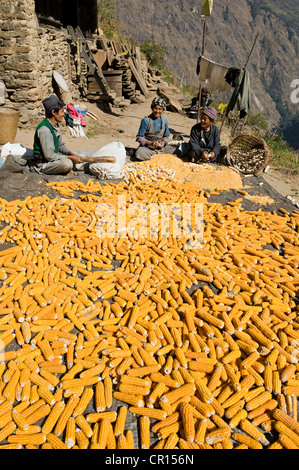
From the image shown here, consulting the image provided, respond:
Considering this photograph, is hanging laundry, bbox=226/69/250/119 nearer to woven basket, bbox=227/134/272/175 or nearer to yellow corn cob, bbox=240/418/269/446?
woven basket, bbox=227/134/272/175

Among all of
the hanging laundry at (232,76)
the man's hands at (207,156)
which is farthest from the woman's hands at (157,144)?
the hanging laundry at (232,76)

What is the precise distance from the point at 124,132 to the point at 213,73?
3.78 m

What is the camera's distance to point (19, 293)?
119 inches

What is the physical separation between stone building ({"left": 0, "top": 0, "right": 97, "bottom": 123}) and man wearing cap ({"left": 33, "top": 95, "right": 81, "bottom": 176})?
3955 mm

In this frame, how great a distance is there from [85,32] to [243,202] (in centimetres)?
1404

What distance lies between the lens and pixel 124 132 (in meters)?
11.2

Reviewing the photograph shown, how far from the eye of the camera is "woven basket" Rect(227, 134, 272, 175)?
659 centimetres

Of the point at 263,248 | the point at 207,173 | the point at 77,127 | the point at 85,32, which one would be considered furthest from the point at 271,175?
the point at 85,32

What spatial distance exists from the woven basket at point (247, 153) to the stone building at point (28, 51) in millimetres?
6080

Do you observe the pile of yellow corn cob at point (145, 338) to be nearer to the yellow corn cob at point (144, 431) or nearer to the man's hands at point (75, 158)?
the yellow corn cob at point (144, 431)

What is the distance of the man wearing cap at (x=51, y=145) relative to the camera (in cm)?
517

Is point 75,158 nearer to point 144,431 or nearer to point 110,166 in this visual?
point 110,166

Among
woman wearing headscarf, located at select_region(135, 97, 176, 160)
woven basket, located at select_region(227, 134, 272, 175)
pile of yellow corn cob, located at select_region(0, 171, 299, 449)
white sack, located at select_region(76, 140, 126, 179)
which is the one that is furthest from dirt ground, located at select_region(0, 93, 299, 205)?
pile of yellow corn cob, located at select_region(0, 171, 299, 449)

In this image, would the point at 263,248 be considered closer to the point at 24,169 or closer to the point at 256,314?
the point at 256,314
